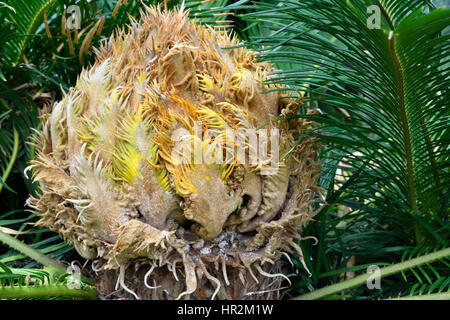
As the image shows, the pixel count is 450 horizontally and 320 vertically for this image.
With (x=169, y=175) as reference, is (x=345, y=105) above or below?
above

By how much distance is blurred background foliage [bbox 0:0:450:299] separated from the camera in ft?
1.81

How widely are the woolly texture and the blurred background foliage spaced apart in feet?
0.24

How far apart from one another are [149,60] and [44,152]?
20 cm

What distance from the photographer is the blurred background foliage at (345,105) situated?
552mm

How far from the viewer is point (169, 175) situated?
548 millimetres

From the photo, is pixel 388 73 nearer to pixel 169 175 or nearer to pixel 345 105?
pixel 345 105

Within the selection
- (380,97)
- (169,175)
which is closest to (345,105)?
(380,97)

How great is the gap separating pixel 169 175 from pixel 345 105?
277 millimetres

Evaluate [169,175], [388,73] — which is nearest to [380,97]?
[388,73]

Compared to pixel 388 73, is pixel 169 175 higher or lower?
lower

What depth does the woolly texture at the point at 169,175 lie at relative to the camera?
54cm

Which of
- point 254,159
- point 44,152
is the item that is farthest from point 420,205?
point 44,152

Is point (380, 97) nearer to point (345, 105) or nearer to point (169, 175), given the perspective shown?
point (345, 105)

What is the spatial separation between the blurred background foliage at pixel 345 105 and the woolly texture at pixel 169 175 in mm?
75
